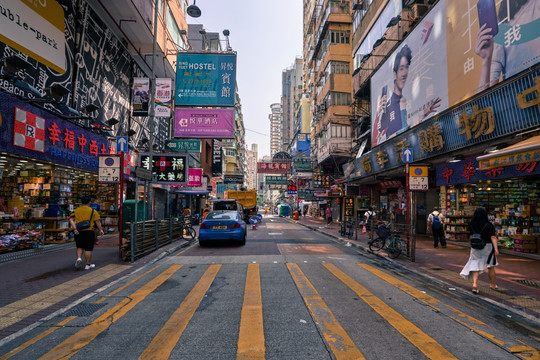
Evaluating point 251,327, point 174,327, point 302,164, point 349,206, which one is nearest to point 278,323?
point 251,327

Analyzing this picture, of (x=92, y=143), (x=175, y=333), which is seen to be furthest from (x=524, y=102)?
(x=92, y=143)

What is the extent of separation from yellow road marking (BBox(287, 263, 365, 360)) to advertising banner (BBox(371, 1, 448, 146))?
11.8 m

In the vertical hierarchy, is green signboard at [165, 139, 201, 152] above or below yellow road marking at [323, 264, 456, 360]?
above

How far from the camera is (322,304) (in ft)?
18.4

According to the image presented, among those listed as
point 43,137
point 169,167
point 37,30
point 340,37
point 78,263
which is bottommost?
point 78,263

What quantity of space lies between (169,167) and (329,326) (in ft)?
42.2

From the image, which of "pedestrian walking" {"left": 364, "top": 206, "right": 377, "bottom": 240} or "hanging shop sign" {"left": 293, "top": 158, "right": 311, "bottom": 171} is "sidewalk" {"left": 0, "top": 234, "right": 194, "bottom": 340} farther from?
"hanging shop sign" {"left": 293, "top": 158, "right": 311, "bottom": 171}

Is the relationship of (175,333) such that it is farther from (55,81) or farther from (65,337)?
(55,81)

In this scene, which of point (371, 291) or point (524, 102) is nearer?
point (371, 291)

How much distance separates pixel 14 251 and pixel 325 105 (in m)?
32.9

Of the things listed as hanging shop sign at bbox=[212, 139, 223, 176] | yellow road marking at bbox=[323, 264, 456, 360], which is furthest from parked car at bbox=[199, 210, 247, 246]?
hanging shop sign at bbox=[212, 139, 223, 176]

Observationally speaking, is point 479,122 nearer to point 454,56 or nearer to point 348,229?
point 454,56

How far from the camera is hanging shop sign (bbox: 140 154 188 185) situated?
1561 centimetres

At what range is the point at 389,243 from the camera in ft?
37.7
